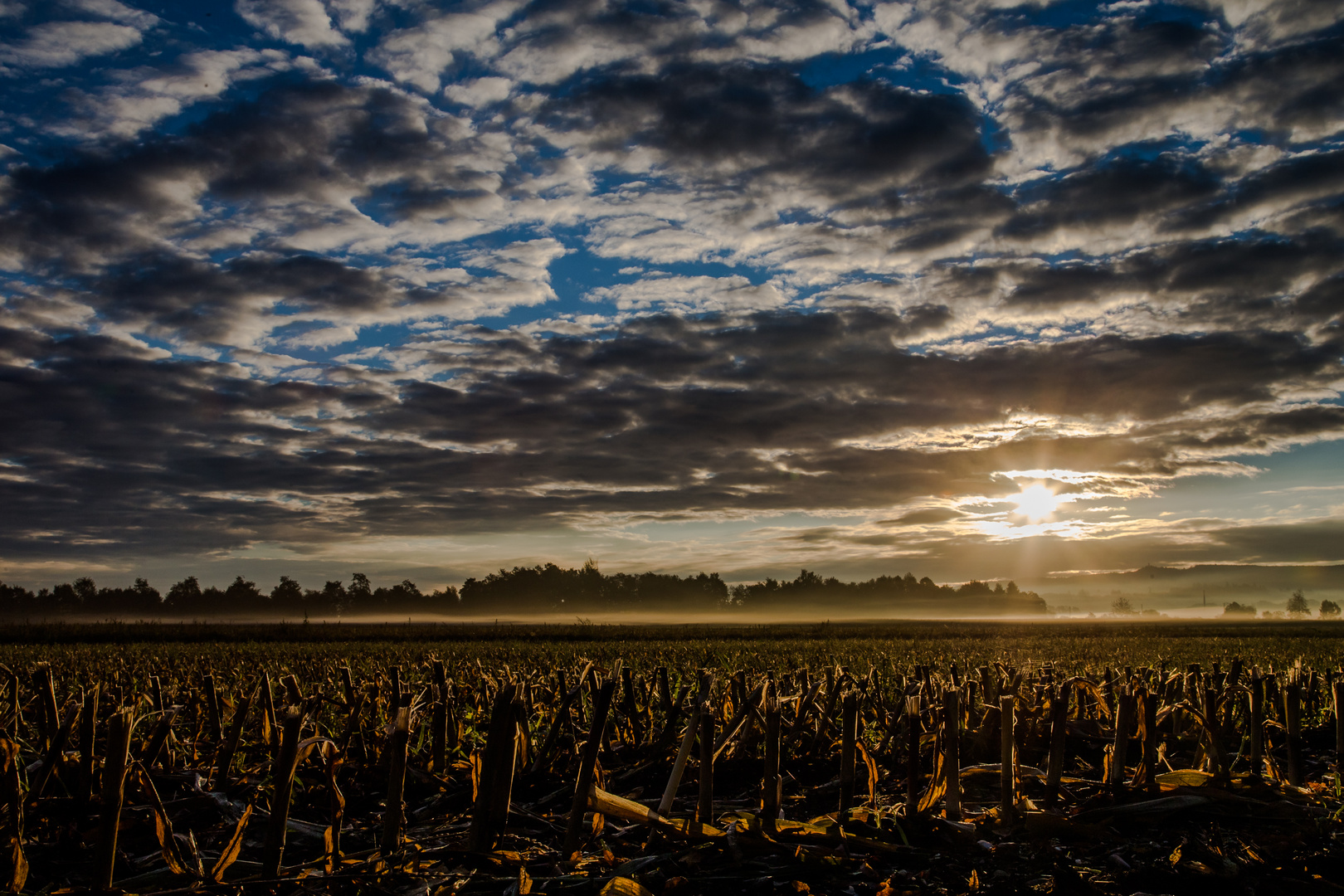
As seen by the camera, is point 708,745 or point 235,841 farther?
point 708,745

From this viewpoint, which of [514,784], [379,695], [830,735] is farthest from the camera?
[379,695]

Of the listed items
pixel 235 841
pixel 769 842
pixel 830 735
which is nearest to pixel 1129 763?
pixel 830 735

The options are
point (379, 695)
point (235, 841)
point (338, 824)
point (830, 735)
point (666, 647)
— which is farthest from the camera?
point (666, 647)

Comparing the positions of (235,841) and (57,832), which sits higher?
(235,841)

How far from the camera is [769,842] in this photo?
4508 millimetres

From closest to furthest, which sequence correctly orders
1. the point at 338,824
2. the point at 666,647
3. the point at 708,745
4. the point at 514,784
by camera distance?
the point at 338,824 < the point at 708,745 < the point at 514,784 < the point at 666,647

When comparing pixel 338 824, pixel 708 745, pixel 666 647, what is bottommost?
pixel 666 647

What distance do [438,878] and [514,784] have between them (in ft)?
7.15

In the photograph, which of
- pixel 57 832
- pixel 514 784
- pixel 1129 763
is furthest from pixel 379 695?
pixel 1129 763

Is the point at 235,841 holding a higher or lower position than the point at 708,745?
lower

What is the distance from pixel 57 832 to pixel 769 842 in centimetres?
464

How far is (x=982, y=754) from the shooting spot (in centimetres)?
747

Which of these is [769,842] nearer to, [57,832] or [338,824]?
[338,824]

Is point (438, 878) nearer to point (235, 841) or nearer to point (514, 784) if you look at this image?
point (235, 841)
